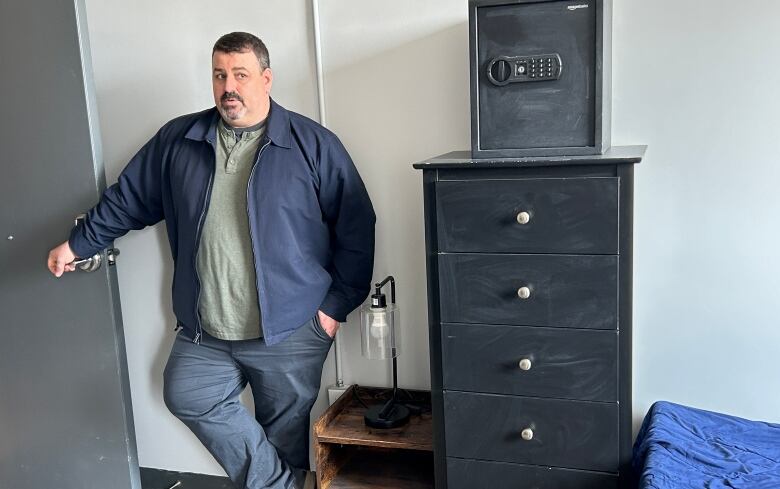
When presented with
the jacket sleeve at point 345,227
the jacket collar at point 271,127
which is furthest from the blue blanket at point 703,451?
the jacket collar at point 271,127

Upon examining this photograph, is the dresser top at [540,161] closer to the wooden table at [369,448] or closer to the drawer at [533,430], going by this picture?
the drawer at [533,430]

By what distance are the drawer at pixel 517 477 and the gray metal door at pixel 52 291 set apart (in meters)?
1.10

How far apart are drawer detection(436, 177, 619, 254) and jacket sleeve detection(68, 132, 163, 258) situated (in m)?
0.93

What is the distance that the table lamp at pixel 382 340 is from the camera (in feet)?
7.27

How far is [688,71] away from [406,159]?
792 mm

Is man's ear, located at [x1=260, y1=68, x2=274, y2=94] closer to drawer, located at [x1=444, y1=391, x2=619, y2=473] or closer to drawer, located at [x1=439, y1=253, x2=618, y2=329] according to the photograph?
drawer, located at [x1=439, y1=253, x2=618, y2=329]

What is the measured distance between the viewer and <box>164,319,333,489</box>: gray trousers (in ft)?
7.36

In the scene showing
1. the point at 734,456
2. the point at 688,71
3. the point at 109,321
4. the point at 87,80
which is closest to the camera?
the point at 734,456

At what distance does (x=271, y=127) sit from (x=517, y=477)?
1.10 meters

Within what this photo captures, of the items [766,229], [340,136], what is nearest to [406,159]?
[340,136]

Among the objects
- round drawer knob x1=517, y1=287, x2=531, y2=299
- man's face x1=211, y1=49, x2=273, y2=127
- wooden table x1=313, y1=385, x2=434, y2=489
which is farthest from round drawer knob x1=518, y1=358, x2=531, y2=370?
man's face x1=211, y1=49, x2=273, y2=127

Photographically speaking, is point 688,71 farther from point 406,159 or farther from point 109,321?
point 109,321

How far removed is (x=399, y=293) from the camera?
2396 mm

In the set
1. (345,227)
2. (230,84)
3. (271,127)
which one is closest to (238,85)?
(230,84)
